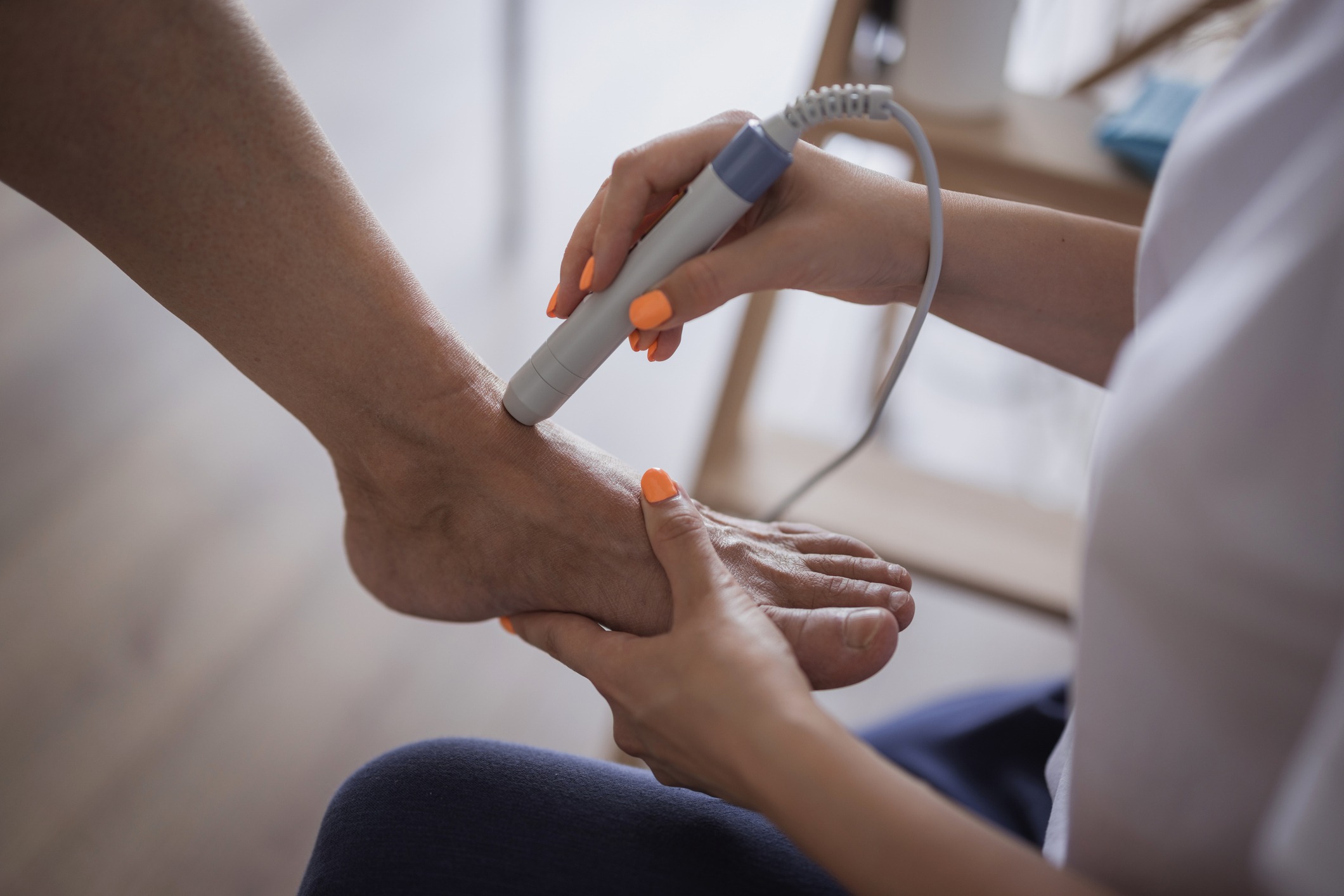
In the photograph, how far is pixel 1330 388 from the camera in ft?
1.28

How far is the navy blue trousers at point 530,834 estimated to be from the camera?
55 cm

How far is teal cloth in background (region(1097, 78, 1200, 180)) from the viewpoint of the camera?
0.87 metres

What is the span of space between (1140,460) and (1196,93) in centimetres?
72

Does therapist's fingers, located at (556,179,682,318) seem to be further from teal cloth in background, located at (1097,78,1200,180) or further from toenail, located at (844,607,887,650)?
teal cloth in background, located at (1097,78,1200,180)

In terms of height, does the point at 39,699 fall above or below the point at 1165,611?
below

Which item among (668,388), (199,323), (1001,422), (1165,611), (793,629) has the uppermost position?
(199,323)

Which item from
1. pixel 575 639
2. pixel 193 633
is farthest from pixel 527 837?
pixel 193 633

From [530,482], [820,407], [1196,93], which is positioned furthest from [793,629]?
[820,407]

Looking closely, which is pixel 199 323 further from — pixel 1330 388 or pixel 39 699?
pixel 1330 388

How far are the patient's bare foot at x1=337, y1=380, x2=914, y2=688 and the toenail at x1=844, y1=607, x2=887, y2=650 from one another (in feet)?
0.27

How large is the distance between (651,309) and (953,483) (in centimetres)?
76

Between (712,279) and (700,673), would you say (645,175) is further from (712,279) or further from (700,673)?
(700,673)

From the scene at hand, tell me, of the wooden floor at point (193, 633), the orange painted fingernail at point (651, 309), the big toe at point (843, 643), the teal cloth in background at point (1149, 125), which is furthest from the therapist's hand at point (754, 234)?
the wooden floor at point (193, 633)

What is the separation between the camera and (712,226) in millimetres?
557
